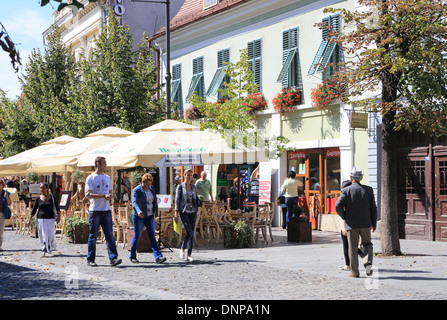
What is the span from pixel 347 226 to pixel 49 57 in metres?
27.3

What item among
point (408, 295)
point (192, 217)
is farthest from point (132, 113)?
point (408, 295)

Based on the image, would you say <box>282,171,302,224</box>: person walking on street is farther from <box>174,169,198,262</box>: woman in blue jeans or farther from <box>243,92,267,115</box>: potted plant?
<box>174,169,198,262</box>: woman in blue jeans

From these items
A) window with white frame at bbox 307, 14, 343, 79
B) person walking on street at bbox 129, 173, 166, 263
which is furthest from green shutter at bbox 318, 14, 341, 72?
person walking on street at bbox 129, 173, 166, 263

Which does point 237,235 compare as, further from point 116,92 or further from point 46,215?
point 116,92

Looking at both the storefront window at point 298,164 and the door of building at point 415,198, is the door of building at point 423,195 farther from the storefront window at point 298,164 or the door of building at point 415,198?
the storefront window at point 298,164

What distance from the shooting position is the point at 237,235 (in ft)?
50.7

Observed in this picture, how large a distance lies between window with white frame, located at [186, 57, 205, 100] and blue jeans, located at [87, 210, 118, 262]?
15.8 m

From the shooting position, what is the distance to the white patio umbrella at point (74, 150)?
1852 cm

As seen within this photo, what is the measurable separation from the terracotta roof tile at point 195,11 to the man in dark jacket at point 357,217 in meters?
15.8

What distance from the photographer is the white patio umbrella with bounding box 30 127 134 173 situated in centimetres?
1852

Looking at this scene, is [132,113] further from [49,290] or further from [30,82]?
[49,290]

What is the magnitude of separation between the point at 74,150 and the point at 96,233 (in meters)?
7.07

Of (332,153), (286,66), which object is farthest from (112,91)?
(332,153)

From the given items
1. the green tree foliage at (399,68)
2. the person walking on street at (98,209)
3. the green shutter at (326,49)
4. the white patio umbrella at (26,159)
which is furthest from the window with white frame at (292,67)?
the person walking on street at (98,209)
